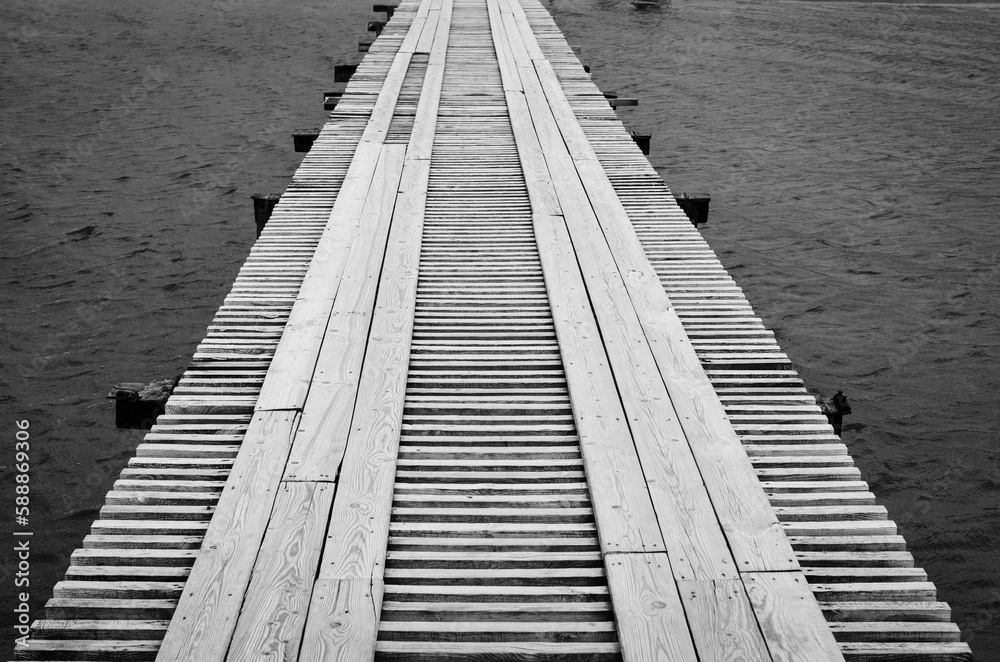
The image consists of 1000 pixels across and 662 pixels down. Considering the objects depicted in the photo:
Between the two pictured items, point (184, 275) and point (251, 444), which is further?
point (184, 275)

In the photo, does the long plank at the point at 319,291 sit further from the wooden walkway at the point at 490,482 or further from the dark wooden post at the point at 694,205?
the dark wooden post at the point at 694,205

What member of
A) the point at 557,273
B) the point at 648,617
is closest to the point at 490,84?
the point at 557,273

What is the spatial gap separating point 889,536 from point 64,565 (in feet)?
15.0

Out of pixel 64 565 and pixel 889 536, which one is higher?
pixel 889 536

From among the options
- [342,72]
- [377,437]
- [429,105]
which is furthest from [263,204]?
[342,72]

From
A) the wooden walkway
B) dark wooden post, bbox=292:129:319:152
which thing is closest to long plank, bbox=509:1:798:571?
the wooden walkway

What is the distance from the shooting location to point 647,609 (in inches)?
122

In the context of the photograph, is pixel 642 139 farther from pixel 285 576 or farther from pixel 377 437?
pixel 285 576

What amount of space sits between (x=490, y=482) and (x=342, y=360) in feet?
3.69

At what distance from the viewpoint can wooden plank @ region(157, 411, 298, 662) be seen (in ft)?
9.64

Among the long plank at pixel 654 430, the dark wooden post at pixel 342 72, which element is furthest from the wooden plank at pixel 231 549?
the dark wooden post at pixel 342 72

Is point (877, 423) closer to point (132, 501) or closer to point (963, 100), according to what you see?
point (132, 501)

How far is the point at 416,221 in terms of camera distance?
6516mm

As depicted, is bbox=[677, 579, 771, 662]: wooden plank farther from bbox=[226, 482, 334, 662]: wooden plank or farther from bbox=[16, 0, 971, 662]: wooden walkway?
bbox=[226, 482, 334, 662]: wooden plank
